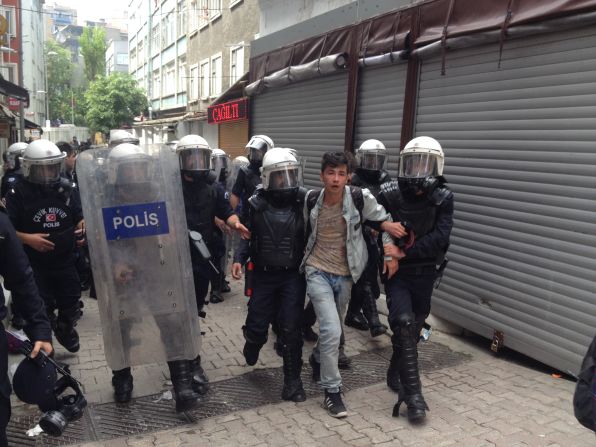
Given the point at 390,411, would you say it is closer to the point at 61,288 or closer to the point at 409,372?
the point at 409,372

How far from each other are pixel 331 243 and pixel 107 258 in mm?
1642

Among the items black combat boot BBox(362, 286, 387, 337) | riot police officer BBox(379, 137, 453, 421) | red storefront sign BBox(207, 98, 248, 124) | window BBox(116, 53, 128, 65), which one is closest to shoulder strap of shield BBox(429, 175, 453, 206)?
riot police officer BBox(379, 137, 453, 421)

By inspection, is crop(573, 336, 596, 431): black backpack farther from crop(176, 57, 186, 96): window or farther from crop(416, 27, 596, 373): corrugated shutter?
crop(176, 57, 186, 96): window

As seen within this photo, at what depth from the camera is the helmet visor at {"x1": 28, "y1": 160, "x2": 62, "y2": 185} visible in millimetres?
4527

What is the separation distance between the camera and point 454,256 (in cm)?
580

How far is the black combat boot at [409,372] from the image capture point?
3902mm

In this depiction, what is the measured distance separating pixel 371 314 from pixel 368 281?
1.14ft

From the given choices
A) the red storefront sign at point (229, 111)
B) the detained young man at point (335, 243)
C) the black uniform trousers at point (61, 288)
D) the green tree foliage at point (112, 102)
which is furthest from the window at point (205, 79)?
the detained young man at point (335, 243)

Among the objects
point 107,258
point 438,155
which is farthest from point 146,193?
point 438,155

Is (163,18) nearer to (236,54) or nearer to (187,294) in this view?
(236,54)

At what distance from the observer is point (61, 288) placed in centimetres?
484

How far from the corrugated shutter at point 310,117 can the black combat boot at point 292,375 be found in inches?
180

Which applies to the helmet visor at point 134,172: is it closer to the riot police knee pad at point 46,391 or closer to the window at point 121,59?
the riot police knee pad at point 46,391

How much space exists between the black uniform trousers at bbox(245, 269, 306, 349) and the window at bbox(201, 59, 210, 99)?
19.7 m
